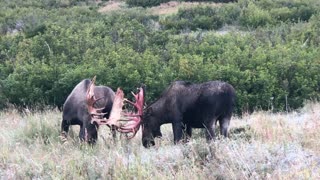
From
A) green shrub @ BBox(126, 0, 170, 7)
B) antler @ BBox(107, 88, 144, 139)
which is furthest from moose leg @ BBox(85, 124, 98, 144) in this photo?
green shrub @ BBox(126, 0, 170, 7)

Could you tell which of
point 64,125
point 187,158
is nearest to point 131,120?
point 64,125

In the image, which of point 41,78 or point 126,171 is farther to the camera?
point 41,78

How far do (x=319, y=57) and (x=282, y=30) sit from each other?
10916 millimetres

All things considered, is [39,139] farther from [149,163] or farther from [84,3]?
[84,3]

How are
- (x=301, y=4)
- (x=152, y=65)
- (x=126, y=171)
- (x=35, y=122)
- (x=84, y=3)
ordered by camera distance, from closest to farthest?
(x=126, y=171)
(x=35, y=122)
(x=152, y=65)
(x=301, y=4)
(x=84, y=3)

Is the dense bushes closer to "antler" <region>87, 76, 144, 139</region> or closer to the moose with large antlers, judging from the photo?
the moose with large antlers

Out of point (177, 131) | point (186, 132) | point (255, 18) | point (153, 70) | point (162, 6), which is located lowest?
point (162, 6)

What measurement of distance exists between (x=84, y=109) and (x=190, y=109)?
1.85 metres

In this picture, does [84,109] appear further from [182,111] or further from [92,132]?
[182,111]

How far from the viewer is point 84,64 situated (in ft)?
58.1

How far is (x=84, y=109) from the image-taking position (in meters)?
10.5

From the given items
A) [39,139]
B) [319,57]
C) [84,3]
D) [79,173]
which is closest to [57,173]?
[79,173]

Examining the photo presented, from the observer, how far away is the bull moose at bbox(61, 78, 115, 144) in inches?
404

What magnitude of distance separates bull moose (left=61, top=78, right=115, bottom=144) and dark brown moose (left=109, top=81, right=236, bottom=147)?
0.48 m
